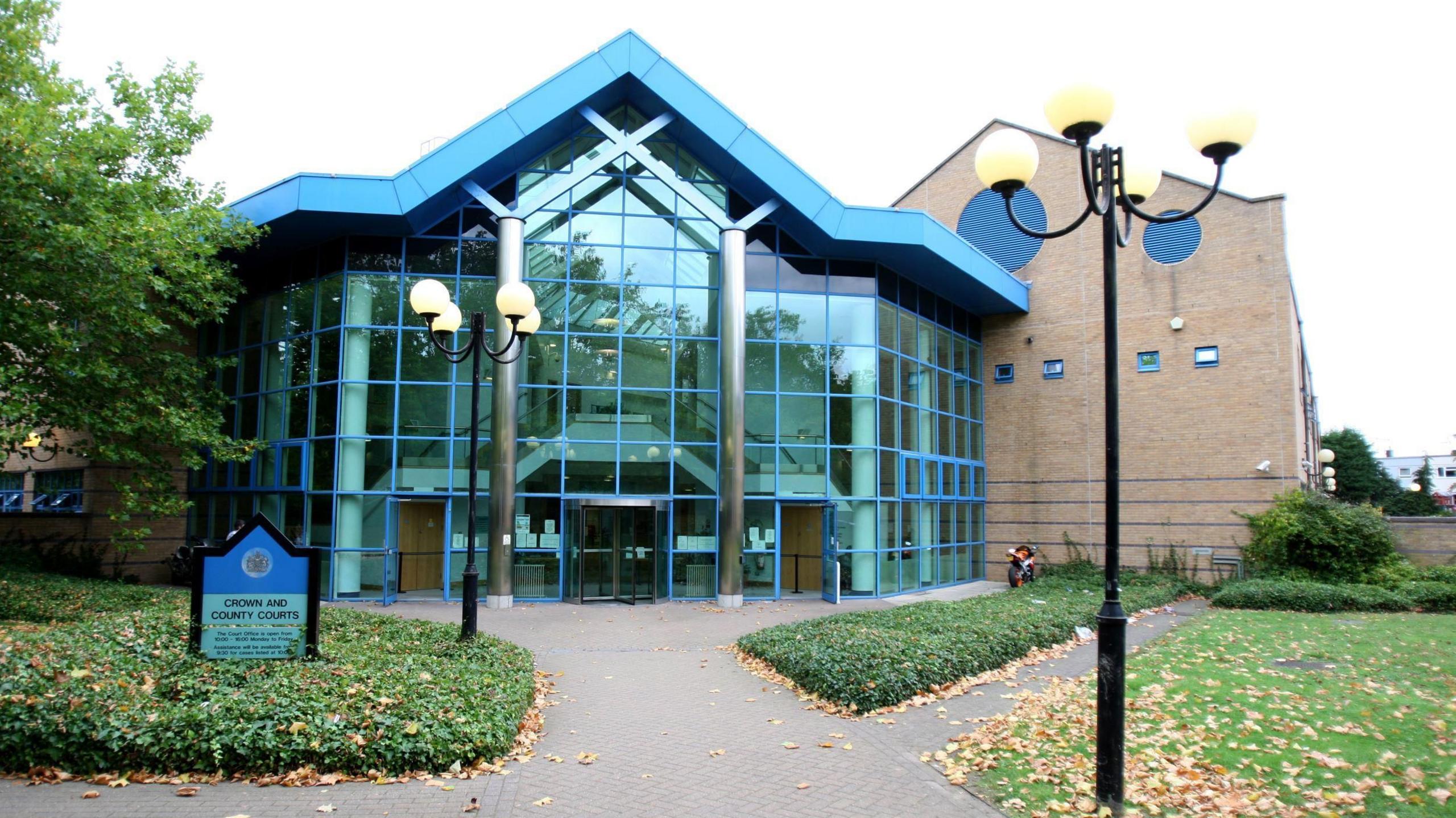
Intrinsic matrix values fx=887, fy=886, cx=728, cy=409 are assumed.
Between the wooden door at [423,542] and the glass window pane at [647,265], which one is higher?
the glass window pane at [647,265]

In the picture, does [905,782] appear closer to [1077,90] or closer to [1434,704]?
[1077,90]

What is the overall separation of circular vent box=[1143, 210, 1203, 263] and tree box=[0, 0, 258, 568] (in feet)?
67.4

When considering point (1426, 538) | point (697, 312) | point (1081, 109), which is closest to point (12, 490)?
point (697, 312)

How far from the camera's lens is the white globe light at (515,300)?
10516 mm

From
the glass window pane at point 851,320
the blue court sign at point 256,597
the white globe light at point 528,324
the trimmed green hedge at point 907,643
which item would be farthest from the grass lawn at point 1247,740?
the glass window pane at point 851,320

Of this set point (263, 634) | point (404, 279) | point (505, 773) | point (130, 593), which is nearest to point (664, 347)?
point (404, 279)

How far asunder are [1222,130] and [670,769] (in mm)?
6091

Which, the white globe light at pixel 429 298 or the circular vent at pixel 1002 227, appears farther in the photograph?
the circular vent at pixel 1002 227

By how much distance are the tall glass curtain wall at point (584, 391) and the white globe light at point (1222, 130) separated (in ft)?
43.9

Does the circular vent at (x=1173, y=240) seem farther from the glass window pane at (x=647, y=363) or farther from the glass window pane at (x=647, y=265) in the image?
the glass window pane at (x=647, y=363)

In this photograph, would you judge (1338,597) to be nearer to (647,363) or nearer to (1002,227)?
(1002,227)

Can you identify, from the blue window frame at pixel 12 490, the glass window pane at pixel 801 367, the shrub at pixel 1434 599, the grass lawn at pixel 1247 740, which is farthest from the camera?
the blue window frame at pixel 12 490

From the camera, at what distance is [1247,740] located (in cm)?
726

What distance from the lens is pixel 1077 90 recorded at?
19.5ft
